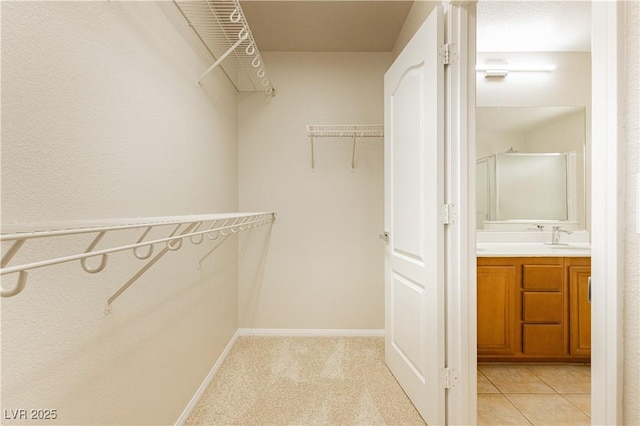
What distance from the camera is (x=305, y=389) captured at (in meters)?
1.87

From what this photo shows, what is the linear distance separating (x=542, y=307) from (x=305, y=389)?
5.89 ft

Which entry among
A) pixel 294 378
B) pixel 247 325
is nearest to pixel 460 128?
pixel 294 378

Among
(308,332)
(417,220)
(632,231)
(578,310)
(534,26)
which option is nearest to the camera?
(632,231)

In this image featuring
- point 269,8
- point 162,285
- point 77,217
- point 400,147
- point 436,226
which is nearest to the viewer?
point 77,217

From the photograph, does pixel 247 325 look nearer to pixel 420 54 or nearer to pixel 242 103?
pixel 242 103

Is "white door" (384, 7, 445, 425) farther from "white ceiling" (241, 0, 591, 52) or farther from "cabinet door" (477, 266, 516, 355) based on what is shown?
"cabinet door" (477, 266, 516, 355)

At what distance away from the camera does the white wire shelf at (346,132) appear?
99.6 inches

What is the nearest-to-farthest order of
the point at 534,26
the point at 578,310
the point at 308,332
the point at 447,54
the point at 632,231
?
the point at 632,231 < the point at 447,54 < the point at 578,310 < the point at 534,26 < the point at 308,332

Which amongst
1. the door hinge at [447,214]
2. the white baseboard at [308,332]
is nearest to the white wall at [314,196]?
the white baseboard at [308,332]

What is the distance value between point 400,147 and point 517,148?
4.89 feet

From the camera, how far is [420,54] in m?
1.60

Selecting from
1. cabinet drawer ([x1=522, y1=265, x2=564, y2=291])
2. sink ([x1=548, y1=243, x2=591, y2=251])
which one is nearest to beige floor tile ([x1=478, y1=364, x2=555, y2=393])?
cabinet drawer ([x1=522, y1=265, x2=564, y2=291])

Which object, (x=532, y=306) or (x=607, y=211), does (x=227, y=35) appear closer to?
(x=607, y=211)

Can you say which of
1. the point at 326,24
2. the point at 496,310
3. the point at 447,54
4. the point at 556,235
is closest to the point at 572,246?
the point at 556,235
